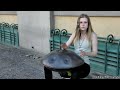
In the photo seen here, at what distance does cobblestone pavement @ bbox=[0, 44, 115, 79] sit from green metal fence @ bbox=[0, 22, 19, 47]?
0.52 m

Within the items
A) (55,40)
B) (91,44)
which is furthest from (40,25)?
(91,44)

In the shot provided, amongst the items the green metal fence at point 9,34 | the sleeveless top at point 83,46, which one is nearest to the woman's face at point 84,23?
the sleeveless top at point 83,46

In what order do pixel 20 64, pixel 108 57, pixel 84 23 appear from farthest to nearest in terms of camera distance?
pixel 20 64 → pixel 108 57 → pixel 84 23

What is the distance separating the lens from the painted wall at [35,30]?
847cm

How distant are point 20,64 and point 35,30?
73.5 inches

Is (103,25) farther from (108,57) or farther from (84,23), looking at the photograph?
(84,23)

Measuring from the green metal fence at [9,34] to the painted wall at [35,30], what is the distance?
47cm

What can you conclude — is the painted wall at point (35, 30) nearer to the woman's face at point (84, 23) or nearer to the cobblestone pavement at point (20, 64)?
the cobblestone pavement at point (20, 64)

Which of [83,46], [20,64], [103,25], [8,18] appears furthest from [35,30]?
[83,46]

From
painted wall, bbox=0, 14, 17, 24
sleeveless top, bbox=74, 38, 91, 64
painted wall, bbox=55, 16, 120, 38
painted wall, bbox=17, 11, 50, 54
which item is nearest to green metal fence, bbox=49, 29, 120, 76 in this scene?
painted wall, bbox=55, 16, 120, 38

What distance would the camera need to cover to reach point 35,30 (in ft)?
29.9

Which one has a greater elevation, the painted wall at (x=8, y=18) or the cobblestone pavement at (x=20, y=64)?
the painted wall at (x=8, y=18)
